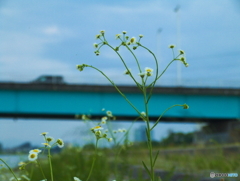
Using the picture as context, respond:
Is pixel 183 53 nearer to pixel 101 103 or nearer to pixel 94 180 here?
pixel 94 180

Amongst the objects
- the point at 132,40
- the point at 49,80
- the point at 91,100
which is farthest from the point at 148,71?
the point at 49,80

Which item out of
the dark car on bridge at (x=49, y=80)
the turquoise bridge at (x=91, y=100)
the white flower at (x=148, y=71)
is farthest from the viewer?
the dark car on bridge at (x=49, y=80)

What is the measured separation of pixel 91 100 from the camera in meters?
36.7

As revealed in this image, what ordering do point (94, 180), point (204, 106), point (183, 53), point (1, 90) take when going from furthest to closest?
point (204, 106)
point (1, 90)
point (94, 180)
point (183, 53)

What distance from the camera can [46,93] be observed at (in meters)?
36.8

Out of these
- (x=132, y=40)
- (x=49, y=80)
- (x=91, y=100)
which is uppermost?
(x=49, y=80)

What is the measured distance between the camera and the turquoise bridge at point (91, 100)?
A: 36.0 m

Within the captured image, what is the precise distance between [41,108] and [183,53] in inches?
1364

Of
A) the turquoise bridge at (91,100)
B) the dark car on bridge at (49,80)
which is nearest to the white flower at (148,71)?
the turquoise bridge at (91,100)

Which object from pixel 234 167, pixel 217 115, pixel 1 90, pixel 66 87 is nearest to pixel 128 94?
pixel 66 87

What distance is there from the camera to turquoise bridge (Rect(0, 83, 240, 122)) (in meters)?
36.0

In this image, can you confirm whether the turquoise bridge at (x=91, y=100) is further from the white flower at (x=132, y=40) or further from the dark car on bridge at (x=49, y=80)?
the white flower at (x=132, y=40)

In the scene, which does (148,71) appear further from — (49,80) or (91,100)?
(49,80)

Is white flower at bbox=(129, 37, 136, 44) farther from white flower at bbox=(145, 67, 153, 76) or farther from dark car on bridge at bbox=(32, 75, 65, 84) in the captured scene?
dark car on bridge at bbox=(32, 75, 65, 84)
